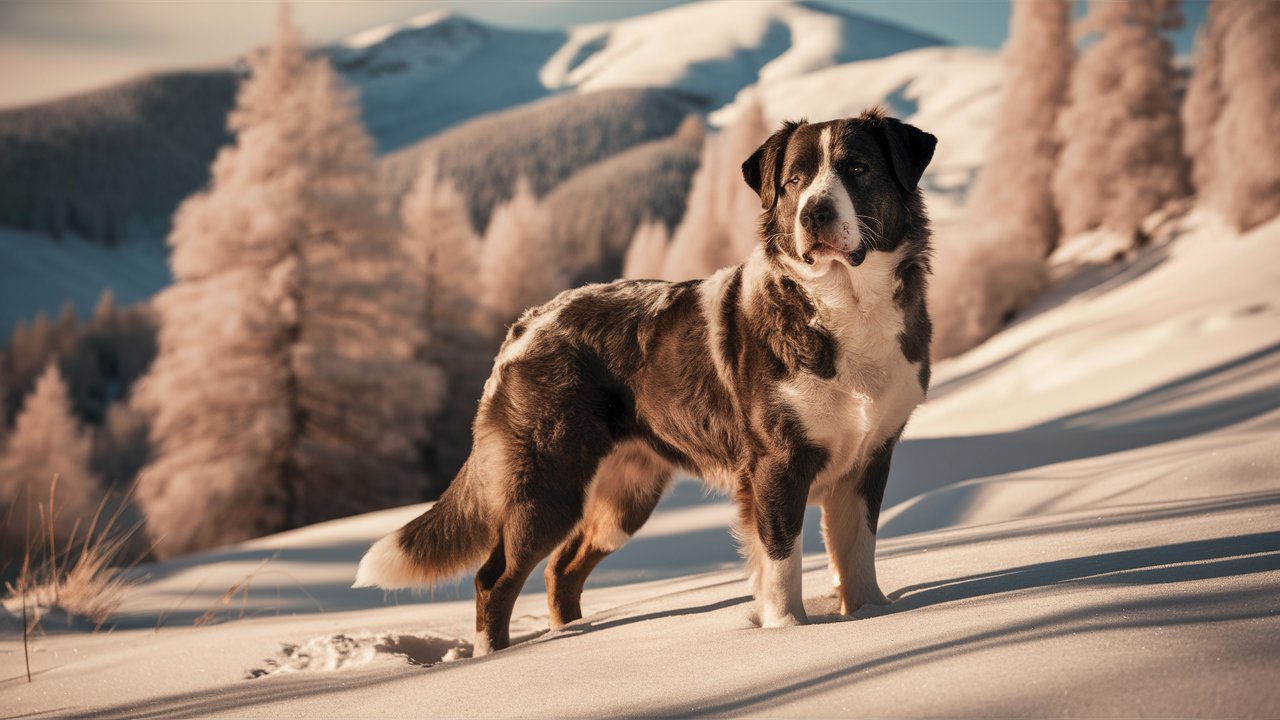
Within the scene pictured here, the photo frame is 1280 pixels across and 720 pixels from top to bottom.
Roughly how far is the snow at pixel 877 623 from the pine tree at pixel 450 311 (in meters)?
19.8

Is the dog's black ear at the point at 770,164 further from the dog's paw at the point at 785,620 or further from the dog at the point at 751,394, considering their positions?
the dog's paw at the point at 785,620

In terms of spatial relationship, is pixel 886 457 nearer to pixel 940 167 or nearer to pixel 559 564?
pixel 559 564

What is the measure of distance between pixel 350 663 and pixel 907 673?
97.3 inches

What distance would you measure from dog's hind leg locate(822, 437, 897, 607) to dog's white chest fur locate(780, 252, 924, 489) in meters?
0.25

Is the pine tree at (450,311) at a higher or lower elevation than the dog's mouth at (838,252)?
lower

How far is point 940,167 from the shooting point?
78.4m

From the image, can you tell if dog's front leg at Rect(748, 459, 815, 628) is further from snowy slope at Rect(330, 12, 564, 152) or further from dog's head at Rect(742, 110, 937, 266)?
snowy slope at Rect(330, 12, 564, 152)

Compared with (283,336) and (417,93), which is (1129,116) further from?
(417,93)

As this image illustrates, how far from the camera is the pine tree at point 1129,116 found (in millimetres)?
23172

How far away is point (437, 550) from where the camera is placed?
4.06 meters

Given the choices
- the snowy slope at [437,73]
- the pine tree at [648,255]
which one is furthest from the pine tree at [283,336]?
the snowy slope at [437,73]

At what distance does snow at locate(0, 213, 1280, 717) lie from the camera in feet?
6.88

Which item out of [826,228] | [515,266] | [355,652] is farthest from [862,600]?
[515,266]

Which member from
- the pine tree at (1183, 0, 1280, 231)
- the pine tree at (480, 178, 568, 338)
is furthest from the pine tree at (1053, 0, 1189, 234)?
the pine tree at (480, 178, 568, 338)
